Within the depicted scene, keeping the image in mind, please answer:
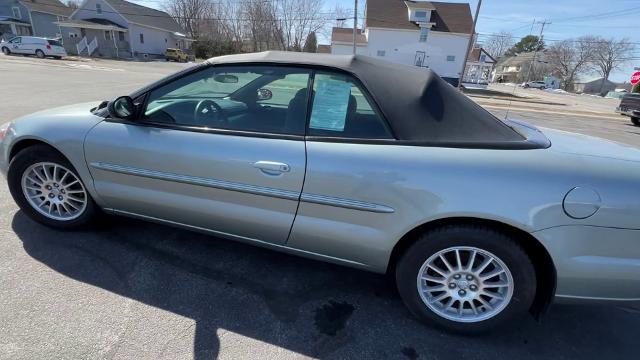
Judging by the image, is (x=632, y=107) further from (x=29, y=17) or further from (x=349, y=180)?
(x=29, y=17)

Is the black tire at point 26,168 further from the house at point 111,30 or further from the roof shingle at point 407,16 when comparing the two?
the house at point 111,30

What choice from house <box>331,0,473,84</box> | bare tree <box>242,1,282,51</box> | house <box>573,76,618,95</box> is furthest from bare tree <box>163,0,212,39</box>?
house <box>573,76,618,95</box>

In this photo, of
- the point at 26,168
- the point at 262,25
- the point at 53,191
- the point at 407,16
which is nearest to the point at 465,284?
the point at 53,191

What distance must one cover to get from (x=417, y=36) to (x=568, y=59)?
61586mm

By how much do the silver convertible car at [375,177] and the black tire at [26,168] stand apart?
0.09 feet

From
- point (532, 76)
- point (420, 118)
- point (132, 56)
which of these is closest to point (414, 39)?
point (132, 56)

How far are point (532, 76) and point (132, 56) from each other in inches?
3127

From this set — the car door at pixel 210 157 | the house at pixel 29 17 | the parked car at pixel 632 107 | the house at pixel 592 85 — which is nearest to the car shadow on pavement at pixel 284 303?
the car door at pixel 210 157

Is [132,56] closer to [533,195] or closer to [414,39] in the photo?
[414,39]

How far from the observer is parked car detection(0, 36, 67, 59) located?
3011 cm

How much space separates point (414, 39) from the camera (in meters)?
38.7

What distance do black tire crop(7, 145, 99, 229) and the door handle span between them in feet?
5.30

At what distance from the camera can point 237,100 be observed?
274 centimetres

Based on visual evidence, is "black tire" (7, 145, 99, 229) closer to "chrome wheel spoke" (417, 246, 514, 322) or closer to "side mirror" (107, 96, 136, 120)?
"side mirror" (107, 96, 136, 120)
